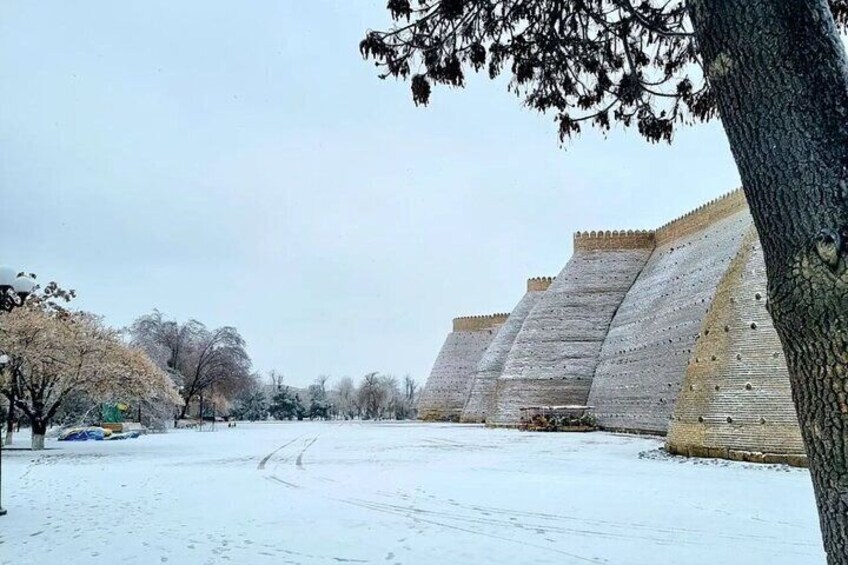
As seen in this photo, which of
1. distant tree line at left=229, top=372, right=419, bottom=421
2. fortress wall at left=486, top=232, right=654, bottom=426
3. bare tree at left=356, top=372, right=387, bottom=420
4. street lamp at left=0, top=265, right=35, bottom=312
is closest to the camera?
street lamp at left=0, top=265, right=35, bottom=312

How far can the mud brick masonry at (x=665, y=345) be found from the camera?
1359cm

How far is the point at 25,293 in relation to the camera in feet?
30.6

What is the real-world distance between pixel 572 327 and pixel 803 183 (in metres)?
30.3

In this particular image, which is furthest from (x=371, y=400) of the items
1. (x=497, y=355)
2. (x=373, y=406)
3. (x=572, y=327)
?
(x=572, y=327)

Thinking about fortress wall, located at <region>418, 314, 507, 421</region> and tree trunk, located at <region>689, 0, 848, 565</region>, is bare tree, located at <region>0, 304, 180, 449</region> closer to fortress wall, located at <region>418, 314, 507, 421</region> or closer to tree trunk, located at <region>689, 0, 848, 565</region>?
tree trunk, located at <region>689, 0, 848, 565</region>

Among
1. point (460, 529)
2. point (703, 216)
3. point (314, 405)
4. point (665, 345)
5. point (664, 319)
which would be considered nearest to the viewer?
point (460, 529)

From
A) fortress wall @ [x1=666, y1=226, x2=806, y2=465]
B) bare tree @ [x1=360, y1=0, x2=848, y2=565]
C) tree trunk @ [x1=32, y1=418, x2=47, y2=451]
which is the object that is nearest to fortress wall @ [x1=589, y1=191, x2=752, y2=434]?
fortress wall @ [x1=666, y1=226, x2=806, y2=465]

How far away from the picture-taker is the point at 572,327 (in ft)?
105

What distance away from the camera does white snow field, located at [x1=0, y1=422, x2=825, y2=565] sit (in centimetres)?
568

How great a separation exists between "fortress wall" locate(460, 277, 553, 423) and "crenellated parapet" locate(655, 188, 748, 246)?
8381 mm

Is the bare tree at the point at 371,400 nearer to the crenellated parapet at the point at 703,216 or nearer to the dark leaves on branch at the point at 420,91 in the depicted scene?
the crenellated parapet at the point at 703,216

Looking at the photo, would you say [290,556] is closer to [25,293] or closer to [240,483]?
[240,483]

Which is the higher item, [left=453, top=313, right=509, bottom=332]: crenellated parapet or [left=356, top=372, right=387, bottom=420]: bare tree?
[left=453, top=313, right=509, bottom=332]: crenellated parapet

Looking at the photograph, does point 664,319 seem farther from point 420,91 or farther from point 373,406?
point 373,406
